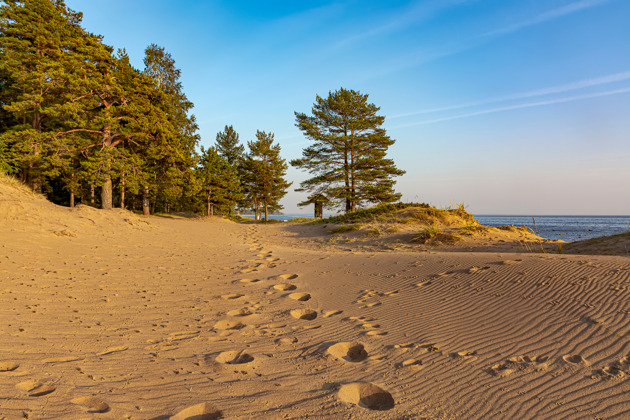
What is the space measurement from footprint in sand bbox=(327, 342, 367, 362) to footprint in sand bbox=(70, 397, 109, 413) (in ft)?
6.28

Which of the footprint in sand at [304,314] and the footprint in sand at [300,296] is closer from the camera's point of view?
the footprint in sand at [304,314]

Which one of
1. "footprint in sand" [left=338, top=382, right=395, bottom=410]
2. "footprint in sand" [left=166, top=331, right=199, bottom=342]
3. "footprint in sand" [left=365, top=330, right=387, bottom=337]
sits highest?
"footprint in sand" [left=365, top=330, right=387, bottom=337]

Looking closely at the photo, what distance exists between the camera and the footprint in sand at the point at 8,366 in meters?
2.55

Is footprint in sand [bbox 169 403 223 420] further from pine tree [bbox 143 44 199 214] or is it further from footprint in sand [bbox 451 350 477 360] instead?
pine tree [bbox 143 44 199 214]

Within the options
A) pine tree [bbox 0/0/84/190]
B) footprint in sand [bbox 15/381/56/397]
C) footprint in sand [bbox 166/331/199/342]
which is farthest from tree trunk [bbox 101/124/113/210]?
footprint in sand [bbox 15/381/56/397]

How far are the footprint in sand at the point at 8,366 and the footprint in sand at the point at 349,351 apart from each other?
9.05 ft

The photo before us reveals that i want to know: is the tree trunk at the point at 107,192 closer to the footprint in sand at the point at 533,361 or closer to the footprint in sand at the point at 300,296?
the footprint in sand at the point at 300,296

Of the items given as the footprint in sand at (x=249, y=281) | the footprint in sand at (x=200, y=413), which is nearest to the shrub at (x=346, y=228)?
the footprint in sand at (x=249, y=281)

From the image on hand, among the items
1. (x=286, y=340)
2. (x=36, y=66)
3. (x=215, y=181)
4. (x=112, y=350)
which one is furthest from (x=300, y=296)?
(x=215, y=181)

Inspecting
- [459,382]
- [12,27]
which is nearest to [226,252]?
[459,382]

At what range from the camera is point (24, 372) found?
2504 mm

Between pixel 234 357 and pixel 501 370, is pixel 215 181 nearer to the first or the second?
pixel 234 357

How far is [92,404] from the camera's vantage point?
7.13 feet

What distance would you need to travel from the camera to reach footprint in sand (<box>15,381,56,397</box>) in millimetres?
2231
